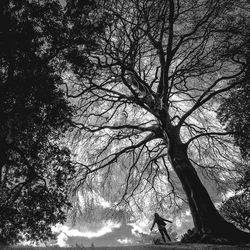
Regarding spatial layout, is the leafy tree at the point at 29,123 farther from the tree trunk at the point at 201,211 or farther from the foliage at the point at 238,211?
the foliage at the point at 238,211

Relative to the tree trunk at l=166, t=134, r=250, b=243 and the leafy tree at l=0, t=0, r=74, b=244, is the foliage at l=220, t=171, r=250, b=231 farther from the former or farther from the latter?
the leafy tree at l=0, t=0, r=74, b=244

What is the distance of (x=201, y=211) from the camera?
6.34 meters

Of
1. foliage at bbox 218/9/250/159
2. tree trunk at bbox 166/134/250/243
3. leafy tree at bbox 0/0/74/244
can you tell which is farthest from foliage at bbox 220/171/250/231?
leafy tree at bbox 0/0/74/244

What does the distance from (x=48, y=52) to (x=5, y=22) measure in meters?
1.31

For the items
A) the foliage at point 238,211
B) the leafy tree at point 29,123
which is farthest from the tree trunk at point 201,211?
the foliage at point 238,211

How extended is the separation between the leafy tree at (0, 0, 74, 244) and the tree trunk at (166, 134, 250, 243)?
359cm

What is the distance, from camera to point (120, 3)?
841 centimetres

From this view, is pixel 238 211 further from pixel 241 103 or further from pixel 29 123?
pixel 29 123

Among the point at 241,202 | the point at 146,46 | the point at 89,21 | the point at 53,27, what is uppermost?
the point at 146,46

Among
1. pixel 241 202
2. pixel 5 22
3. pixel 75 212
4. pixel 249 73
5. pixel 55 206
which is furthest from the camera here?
pixel 241 202

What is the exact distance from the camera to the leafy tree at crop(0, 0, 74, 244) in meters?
5.31

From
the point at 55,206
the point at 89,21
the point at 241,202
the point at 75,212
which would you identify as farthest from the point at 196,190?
the point at 241,202

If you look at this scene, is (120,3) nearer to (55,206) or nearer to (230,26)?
(230,26)

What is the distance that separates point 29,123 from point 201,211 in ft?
17.3
